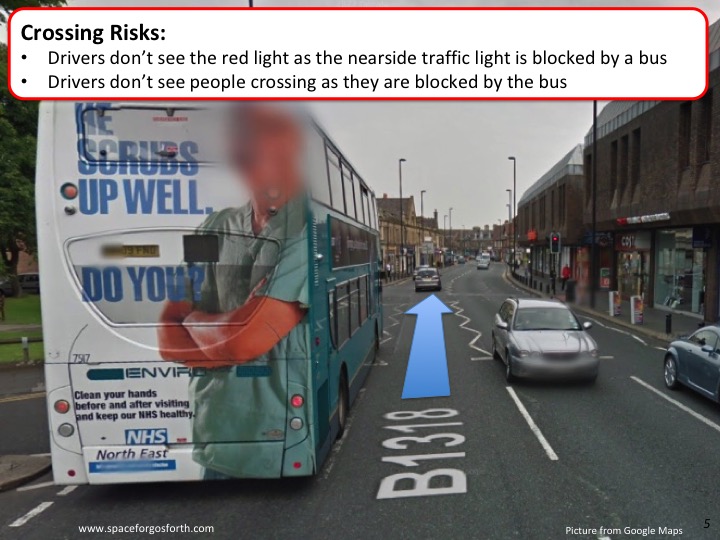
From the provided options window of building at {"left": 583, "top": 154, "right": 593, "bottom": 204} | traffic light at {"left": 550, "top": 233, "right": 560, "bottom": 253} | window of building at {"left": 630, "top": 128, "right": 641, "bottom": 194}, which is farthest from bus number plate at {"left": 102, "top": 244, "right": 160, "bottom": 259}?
window of building at {"left": 583, "top": 154, "right": 593, "bottom": 204}

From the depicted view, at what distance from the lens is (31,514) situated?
4.87 m

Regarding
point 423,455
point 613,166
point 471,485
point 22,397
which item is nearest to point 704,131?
point 613,166

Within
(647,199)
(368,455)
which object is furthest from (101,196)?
(647,199)

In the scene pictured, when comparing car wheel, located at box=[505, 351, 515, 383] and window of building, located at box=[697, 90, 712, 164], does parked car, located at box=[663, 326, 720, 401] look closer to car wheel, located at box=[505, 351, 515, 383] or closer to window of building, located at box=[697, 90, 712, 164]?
car wheel, located at box=[505, 351, 515, 383]

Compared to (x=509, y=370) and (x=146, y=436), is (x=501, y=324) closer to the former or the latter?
(x=509, y=370)

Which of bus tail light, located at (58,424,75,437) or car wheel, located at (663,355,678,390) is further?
car wheel, located at (663,355,678,390)

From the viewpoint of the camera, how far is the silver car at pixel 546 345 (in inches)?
336

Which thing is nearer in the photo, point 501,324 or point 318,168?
point 318,168

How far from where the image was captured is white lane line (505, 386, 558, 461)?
595 cm

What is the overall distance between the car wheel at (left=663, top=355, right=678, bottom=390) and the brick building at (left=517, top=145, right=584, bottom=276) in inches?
976

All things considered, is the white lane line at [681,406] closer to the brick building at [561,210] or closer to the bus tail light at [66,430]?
the bus tail light at [66,430]

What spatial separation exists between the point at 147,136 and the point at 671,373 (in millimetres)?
9170

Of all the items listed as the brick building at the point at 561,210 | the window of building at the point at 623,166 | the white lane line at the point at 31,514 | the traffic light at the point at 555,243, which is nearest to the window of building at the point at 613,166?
the window of building at the point at 623,166

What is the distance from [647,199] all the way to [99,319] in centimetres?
2206
